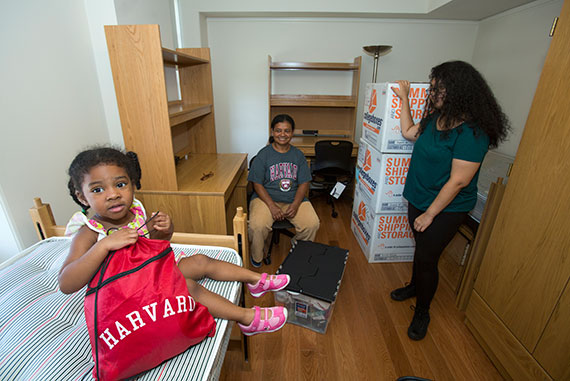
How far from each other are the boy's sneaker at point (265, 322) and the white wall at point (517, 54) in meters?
3.05

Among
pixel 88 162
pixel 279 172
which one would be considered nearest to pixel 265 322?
pixel 88 162

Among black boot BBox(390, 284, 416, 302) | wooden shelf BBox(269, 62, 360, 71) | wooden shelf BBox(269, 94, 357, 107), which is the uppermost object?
wooden shelf BBox(269, 62, 360, 71)

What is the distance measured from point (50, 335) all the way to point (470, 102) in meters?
1.90

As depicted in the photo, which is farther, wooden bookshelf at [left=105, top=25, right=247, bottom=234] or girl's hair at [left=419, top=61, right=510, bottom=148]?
wooden bookshelf at [left=105, top=25, right=247, bottom=234]

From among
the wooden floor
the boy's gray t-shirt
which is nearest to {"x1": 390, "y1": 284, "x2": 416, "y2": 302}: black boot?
the wooden floor

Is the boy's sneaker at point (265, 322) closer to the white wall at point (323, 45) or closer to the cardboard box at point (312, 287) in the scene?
the cardboard box at point (312, 287)

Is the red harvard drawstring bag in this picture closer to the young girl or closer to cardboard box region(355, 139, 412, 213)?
the young girl

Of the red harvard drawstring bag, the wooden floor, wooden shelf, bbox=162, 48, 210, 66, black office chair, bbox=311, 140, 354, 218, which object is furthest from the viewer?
black office chair, bbox=311, 140, 354, 218

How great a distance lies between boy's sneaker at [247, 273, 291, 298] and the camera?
136 cm

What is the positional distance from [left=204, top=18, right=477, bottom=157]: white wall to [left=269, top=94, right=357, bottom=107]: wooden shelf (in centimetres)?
14

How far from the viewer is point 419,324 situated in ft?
5.50

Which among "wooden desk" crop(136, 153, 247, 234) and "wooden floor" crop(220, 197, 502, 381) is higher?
"wooden desk" crop(136, 153, 247, 234)

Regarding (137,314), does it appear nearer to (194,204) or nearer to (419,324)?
(194,204)

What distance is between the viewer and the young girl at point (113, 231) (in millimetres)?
855
